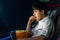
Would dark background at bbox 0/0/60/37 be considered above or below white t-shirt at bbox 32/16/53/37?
above

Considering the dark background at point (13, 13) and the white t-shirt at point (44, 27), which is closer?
the white t-shirt at point (44, 27)

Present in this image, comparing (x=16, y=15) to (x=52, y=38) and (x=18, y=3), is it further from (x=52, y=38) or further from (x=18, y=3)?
(x=52, y=38)

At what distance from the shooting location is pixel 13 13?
11.8 feet

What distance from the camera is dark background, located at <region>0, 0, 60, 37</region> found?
347cm

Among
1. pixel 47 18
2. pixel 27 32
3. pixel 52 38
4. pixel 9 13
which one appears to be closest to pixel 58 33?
pixel 52 38

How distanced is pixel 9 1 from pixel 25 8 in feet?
1.36

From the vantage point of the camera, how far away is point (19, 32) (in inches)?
75.5

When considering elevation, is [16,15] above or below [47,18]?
above

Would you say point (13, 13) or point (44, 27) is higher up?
point (13, 13)

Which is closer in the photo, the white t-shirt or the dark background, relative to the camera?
the white t-shirt

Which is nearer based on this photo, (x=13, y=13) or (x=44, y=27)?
(x=44, y=27)

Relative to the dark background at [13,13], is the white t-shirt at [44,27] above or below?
below

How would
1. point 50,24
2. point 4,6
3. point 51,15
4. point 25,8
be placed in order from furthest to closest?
point 25,8 < point 4,6 < point 51,15 < point 50,24

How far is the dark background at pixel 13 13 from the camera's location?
11.4 ft
